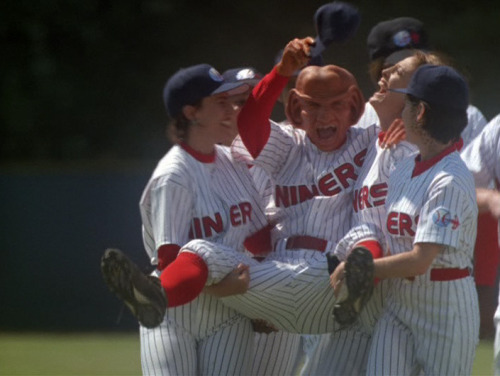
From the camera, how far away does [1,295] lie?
32.5 ft

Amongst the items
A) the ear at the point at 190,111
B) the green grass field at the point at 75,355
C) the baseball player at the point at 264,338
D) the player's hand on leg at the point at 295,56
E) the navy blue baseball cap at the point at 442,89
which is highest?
the player's hand on leg at the point at 295,56

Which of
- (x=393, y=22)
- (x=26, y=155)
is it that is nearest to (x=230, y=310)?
(x=393, y=22)

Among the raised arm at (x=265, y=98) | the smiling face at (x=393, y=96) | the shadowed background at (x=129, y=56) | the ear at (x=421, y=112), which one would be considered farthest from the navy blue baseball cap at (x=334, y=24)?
the shadowed background at (x=129, y=56)

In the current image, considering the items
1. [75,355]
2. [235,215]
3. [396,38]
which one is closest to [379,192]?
[235,215]

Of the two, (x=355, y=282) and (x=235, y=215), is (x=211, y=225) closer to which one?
(x=235, y=215)

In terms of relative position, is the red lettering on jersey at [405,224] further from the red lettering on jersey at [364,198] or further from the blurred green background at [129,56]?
the blurred green background at [129,56]

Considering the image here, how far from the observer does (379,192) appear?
3.56m

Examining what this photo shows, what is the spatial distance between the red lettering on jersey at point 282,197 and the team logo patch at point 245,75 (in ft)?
1.29

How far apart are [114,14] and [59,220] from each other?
3.20 m

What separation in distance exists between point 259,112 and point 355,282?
2.47 ft

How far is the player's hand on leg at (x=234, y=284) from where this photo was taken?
135 inches

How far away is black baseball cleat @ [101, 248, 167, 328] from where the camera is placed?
321 cm

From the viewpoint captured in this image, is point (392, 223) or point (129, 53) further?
point (129, 53)

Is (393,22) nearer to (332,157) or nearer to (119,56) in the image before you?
(332,157)
